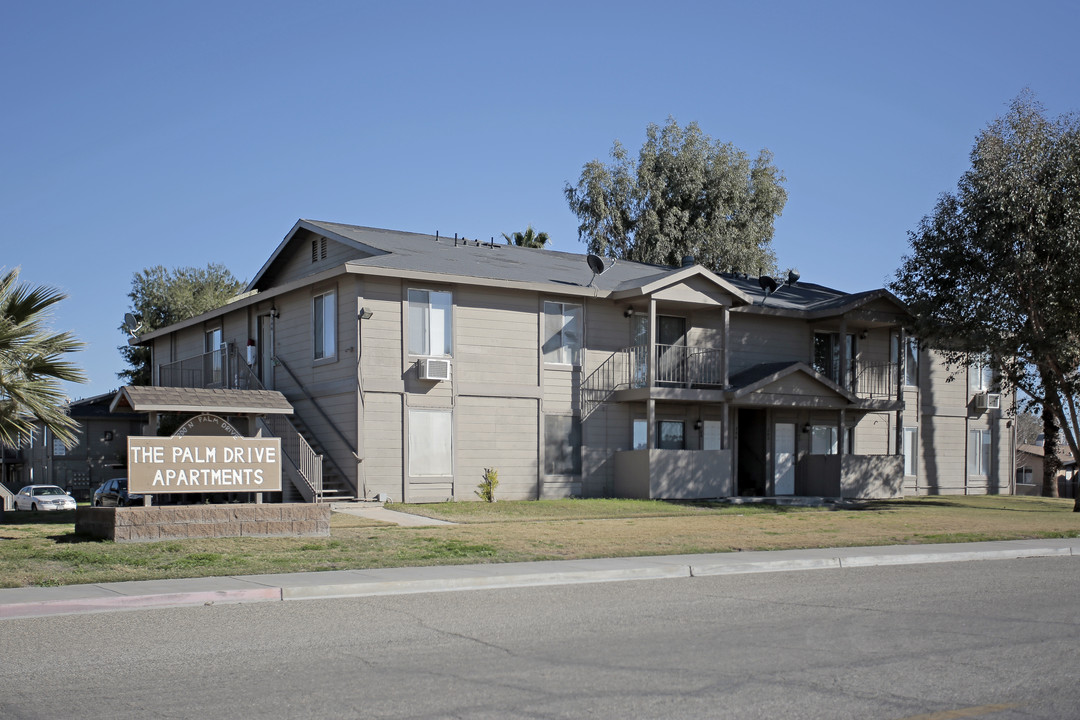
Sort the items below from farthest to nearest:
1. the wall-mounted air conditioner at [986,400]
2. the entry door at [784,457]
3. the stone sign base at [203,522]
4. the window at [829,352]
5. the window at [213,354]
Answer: the wall-mounted air conditioner at [986,400]
the window at [829,352]
the entry door at [784,457]
the window at [213,354]
the stone sign base at [203,522]

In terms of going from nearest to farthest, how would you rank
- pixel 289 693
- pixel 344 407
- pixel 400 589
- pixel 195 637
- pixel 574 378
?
pixel 289 693
pixel 195 637
pixel 400 589
pixel 344 407
pixel 574 378

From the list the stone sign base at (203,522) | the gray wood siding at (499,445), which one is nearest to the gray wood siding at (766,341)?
the gray wood siding at (499,445)

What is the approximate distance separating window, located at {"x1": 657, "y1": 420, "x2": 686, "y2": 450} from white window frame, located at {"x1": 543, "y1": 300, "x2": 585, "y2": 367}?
3.49 metres

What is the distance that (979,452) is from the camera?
3741 cm

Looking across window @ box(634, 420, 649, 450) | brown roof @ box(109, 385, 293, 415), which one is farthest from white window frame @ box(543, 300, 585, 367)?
brown roof @ box(109, 385, 293, 415)

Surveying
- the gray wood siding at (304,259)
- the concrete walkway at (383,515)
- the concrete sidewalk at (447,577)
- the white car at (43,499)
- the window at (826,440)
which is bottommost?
the white car at (43,499)

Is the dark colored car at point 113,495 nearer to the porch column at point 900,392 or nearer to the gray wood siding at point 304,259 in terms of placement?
the gray wood siding at point 304,259

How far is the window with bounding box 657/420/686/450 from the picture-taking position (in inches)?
1169

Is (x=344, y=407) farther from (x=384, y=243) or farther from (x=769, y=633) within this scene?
(x=769, y=633)

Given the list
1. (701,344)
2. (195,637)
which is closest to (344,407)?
(701,344)

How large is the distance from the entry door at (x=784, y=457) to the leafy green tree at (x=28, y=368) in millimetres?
20938

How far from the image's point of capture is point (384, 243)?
2808cm

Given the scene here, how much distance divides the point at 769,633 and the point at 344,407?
57.7 ft

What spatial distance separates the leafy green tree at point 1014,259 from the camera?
85.9 feet
